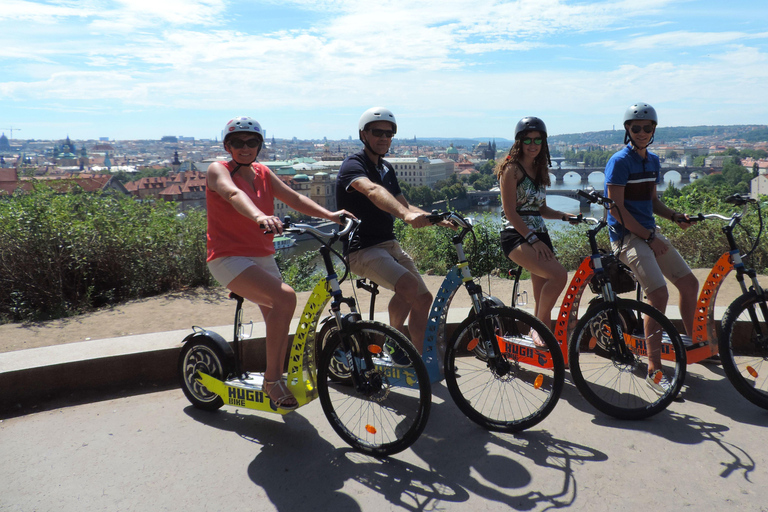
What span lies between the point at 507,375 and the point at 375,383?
0.80 meters

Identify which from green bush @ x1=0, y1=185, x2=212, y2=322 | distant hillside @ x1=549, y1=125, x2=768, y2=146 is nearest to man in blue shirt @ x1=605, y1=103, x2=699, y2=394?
green bush @ x1=0, y1=185, x2=212, y2=322

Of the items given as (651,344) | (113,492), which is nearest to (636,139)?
(651,344)

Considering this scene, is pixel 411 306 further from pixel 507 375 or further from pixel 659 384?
pixel 659 384

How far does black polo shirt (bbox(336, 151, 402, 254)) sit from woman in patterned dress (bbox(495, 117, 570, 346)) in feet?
2.75

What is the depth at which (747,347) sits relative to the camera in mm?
4105

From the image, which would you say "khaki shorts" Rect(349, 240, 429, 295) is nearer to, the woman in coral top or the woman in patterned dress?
the woman in coral top

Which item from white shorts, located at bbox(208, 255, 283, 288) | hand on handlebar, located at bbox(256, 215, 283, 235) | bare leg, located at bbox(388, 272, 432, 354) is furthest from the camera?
bare leg, located at bbox(388, 272, 432, 354)

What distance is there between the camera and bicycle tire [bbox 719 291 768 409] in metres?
3.64

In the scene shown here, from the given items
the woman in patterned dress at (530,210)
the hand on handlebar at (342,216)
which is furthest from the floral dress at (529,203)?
the hand on handlebar at (342,216)

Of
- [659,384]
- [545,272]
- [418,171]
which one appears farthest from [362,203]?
[418,171]

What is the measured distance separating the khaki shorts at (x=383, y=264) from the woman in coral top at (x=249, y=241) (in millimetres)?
364

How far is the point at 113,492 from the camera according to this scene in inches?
115

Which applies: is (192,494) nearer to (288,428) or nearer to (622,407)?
(288,428)

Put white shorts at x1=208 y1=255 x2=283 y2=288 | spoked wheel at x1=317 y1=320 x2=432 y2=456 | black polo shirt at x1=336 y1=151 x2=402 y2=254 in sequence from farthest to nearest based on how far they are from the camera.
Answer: black polo shirt at x1=336 y1=151 x2=402 y2=254, white shorts at x1=208 y1=255 x2=283 y2=288, spoked wheel at x1=317 y1=320 x2=432 y2=456
